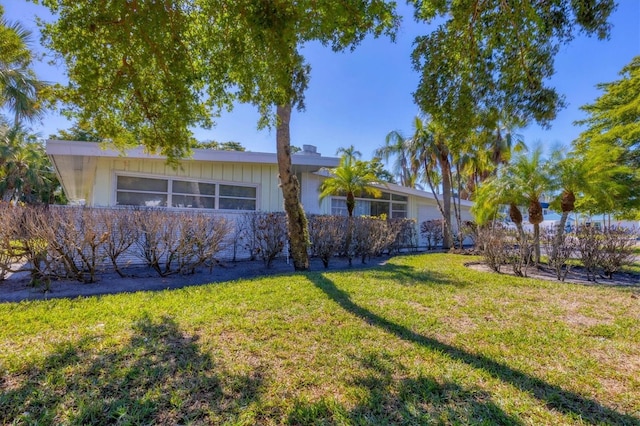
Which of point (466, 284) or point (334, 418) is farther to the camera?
point (466, 284)

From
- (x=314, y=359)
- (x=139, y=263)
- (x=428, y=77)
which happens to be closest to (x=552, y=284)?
(x=428, y=77)

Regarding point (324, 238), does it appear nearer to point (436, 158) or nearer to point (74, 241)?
point (74, 241)

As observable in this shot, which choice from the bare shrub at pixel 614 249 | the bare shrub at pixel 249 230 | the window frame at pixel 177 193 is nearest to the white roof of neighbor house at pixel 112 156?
the window frame at pixel 177 193

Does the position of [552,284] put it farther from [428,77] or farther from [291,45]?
[291,45]

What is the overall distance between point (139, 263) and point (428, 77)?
789cm

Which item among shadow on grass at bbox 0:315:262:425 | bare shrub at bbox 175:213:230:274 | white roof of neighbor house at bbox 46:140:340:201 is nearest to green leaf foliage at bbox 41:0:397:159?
bare shrub at bbox 175:213:230:274

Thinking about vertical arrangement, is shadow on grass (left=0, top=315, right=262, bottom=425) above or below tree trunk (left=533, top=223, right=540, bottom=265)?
below

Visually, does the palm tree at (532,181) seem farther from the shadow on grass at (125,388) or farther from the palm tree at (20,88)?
the palm tree at (20,88)

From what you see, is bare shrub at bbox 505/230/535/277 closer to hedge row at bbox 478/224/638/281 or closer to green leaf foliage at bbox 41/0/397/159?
hedge row at bbox 478/224/638/281

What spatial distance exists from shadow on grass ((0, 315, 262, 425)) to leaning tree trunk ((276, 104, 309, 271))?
474cm

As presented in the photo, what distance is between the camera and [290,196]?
7719 mm

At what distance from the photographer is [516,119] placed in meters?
5.32

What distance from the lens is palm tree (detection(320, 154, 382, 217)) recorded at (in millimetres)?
12562

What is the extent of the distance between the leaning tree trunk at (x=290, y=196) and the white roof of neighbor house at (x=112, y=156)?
2.25 metres
